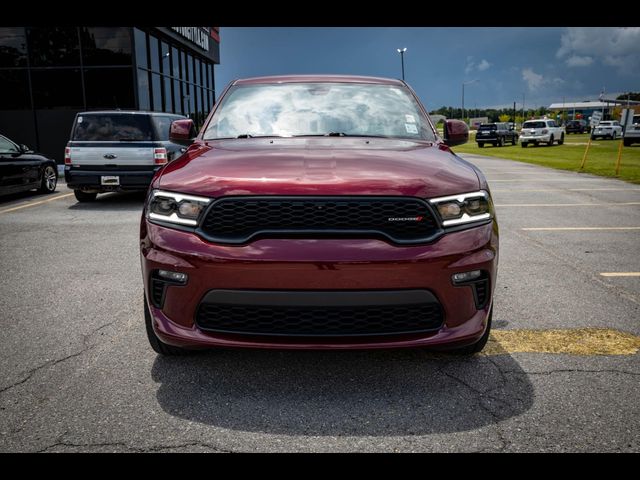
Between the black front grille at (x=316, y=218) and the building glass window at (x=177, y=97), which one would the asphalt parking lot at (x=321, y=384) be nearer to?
the black front grille at (x=316, y=218)

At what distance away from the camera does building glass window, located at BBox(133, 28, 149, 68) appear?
2117cm

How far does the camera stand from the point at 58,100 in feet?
67.8

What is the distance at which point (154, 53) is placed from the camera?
23.4 meters

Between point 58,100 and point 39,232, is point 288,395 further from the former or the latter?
point 58,100

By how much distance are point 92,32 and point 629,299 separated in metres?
21.2

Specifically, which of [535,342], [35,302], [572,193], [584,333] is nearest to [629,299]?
[584,333]

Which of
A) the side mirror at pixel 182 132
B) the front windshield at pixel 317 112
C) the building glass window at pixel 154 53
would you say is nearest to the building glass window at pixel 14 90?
the building glass window at pixel 154 53

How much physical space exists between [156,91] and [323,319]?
23.3 m

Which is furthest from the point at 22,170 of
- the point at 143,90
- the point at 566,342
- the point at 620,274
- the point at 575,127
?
the point at 575,127

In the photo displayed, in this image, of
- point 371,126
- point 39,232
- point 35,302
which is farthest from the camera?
point 39,232

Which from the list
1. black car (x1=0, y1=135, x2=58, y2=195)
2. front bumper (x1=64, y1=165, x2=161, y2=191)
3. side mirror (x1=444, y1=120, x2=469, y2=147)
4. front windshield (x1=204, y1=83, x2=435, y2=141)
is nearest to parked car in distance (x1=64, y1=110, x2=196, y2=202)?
front bumper (x1=64, y1=165, x2=161, y2=191)

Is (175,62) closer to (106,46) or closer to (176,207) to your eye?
(106,46)

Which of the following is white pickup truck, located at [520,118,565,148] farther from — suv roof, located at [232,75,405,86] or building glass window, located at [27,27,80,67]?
suv roof, located at [232,75,405,86]

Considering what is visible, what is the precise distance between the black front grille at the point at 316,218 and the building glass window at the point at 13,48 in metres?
21.7
